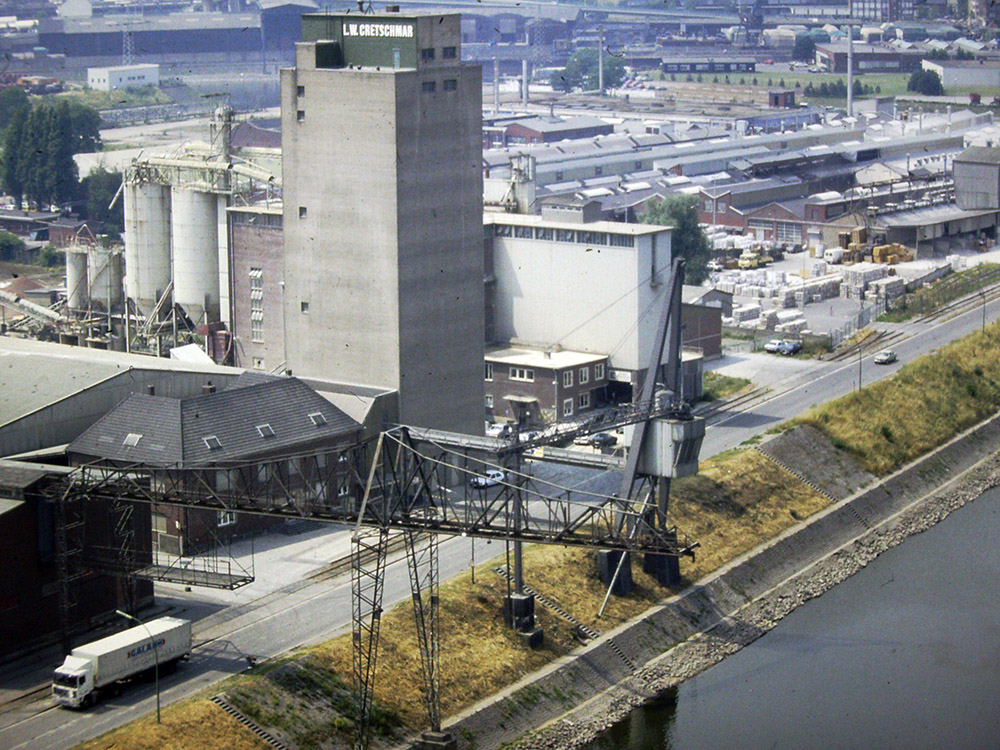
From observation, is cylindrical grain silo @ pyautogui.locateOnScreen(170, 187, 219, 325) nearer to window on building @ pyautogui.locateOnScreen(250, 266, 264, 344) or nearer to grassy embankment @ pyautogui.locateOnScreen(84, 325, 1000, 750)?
window on building @ pyautogui.locateOnScreen(250, 266, 264, 344)

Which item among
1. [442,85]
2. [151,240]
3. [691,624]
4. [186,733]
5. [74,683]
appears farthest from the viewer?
[151,240]

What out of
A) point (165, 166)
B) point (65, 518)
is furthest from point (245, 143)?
point (65, 518)

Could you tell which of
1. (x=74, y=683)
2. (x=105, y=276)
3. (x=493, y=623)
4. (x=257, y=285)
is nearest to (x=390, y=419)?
(x=257, y=285)

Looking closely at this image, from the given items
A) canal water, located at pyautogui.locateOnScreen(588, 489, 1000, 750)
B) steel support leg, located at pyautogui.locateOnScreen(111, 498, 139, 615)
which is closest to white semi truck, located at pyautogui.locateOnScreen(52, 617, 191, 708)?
steel support leg, located at pyautogui.locateOnScreen(111, 498, 139, 615)

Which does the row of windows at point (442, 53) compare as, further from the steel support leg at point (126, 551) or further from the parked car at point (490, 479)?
the steel support leg at point (126, 551)

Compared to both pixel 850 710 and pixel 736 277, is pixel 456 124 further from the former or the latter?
pixel 736 277

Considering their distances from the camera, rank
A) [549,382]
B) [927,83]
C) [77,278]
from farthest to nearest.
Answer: [927,83]
[77,278]
[549,382]

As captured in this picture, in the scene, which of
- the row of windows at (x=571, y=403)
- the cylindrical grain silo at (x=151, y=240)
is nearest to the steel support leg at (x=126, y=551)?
the row of windows at (x=571, y=403)

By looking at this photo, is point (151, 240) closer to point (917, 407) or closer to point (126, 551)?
point (126, 551)
